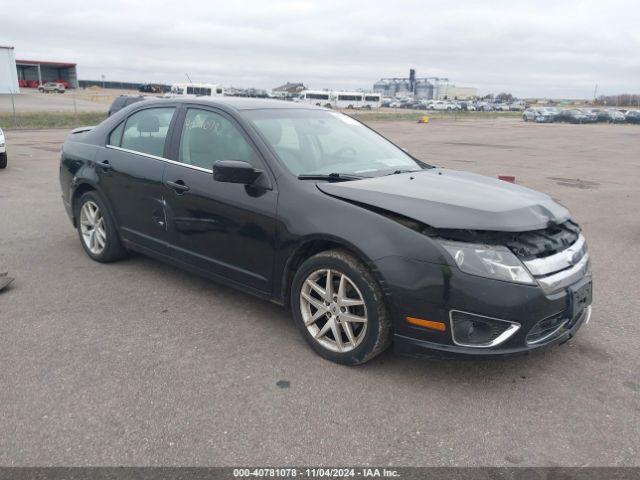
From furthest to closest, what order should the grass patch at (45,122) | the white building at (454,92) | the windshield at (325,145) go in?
the white building at (454,92)
the grass patch at (45,122)
the windshield at (325,145)

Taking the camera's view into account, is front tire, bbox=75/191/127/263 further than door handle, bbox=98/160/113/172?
Yes

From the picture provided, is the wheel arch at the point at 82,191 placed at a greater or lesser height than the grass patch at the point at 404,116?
greater

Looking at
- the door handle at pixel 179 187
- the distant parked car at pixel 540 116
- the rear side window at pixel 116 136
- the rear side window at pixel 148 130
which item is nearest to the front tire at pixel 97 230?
the rear side window at pixel 116 136

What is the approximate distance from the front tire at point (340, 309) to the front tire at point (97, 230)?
2320 millimetres

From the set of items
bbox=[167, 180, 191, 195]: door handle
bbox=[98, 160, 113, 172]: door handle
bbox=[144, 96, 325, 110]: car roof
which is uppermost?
bbox=[144, 96, 325, 110]: car roof

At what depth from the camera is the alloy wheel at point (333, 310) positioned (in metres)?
3.31

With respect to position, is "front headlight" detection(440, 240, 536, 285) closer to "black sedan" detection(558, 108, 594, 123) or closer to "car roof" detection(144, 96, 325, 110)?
"car roof" detection(144, 96, 325, 110)

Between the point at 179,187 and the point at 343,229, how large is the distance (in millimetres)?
1579

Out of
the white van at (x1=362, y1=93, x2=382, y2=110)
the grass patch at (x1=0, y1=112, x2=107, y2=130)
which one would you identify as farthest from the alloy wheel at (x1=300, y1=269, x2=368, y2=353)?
the white van at (x1=362, y1=93, x2=382, y2=110)

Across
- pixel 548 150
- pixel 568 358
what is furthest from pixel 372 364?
pixel 548 150

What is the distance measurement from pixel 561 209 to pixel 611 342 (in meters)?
1.03

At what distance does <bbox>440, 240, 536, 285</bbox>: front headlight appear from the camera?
9.61 feet

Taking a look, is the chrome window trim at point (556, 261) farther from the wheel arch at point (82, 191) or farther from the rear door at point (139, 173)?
the wheel arch at point (82, 191)

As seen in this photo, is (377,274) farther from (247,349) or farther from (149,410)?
(149,410)
